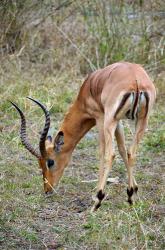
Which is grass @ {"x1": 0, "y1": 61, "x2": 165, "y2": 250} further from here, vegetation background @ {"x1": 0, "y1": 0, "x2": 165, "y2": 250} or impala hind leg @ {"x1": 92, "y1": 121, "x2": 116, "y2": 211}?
impala hind leg @ {"x1": 92, "y1": 121, "x2": 116, "y2": 211}

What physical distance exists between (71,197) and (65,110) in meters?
3.18

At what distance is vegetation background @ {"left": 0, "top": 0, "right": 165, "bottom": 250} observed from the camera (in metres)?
5.62

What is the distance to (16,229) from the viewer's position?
18.8 ft

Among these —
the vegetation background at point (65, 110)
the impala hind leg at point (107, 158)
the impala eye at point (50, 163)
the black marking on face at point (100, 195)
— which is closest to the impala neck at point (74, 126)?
the impala eye at point (50, 163)

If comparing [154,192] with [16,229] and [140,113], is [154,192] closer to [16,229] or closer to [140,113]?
[140,113]

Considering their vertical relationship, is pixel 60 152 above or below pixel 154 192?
above

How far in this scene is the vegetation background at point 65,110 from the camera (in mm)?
5621

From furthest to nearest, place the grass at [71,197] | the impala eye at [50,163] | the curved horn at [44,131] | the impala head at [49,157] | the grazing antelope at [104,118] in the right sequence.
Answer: the impala eye at [50,163] → the impala head at [49,157] → the curved horn at [44,131] → the grazing antelope at [104,118] → the grass at [71,197]

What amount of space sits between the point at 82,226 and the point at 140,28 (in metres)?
6.51

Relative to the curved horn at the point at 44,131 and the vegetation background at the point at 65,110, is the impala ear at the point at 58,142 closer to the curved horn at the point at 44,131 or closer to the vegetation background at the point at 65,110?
the curved horn at the point at 44,131

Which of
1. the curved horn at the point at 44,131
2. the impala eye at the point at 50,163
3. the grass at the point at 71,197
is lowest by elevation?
the grass at the point at 71,197

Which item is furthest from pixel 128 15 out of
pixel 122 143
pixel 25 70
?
pixel 122 143

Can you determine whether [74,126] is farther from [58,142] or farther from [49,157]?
[49,157]

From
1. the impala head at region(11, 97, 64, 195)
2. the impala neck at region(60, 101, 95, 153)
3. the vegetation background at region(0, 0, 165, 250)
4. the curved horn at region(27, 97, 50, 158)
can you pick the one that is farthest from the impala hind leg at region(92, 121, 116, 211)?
the impala neck at region(60, 101, 95, 153)
